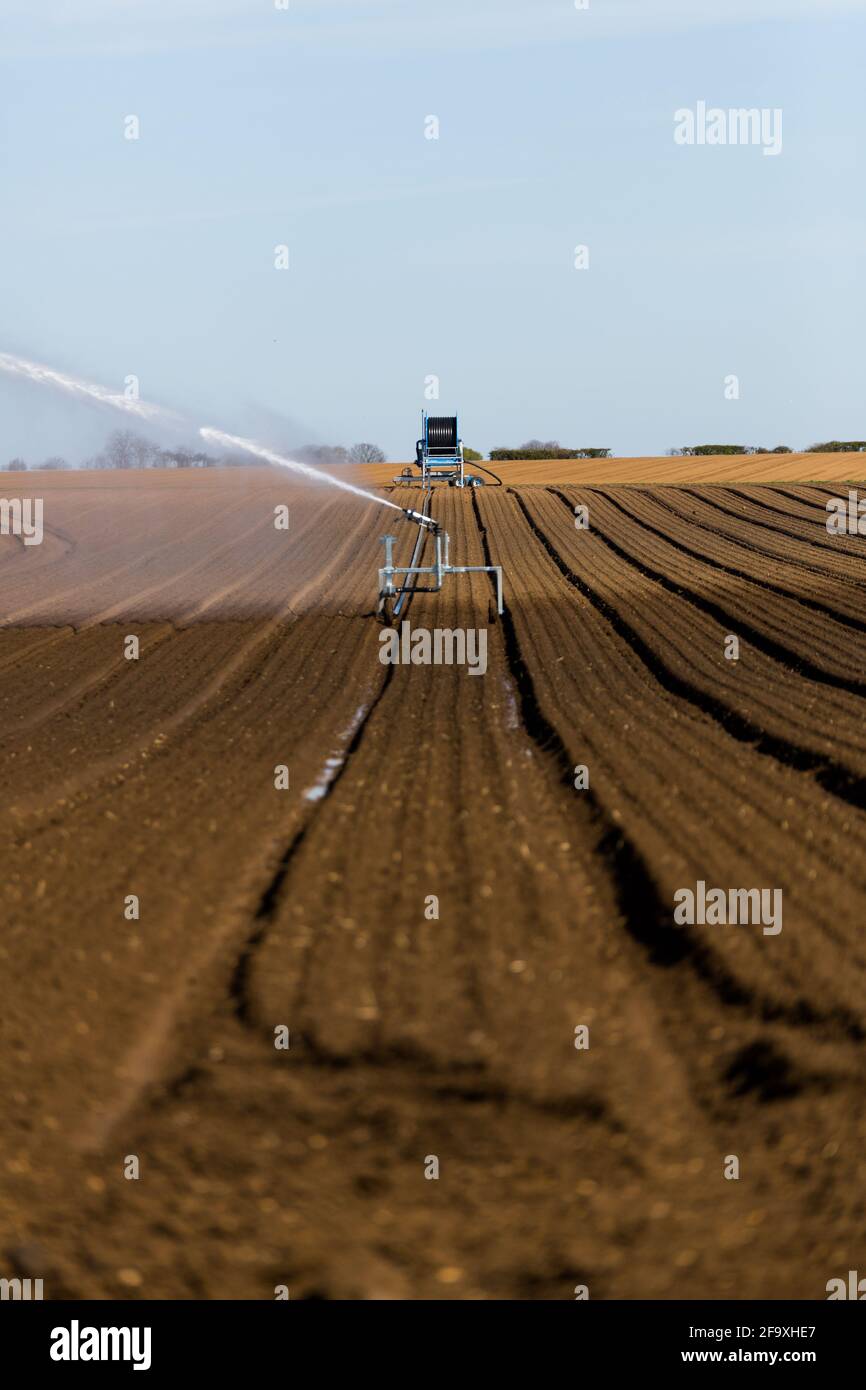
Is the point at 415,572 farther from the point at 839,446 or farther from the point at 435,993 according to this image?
the point at 839,446

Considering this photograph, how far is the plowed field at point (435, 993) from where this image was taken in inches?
248

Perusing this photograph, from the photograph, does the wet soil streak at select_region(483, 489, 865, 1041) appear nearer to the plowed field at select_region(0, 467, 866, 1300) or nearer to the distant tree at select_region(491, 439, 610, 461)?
the plowed field at select_region(0, 467, 866, 1300)

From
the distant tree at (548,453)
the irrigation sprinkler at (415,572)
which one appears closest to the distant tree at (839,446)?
the distant tree at (548,453)

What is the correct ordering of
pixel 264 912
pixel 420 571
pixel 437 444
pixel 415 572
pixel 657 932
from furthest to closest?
pixel 437 444 → pixel 415 572 → pixel 420 571 → pixel 264 912 → pixel 657 932

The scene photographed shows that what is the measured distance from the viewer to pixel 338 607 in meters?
30.1

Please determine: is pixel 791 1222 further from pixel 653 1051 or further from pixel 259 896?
pixel 259 896

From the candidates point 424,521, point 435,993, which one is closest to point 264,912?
point 435,993

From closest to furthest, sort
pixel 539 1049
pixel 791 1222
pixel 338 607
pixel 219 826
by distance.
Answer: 1. pixel 791 1222
2. pixel 539 1049
3. pixel 219 826
4. pixel 338 607

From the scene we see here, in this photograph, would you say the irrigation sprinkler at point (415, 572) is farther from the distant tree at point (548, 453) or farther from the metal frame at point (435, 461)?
the distant tree at point (548, 453)

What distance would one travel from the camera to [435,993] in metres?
8.39

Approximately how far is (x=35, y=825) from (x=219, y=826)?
75.5 inches
